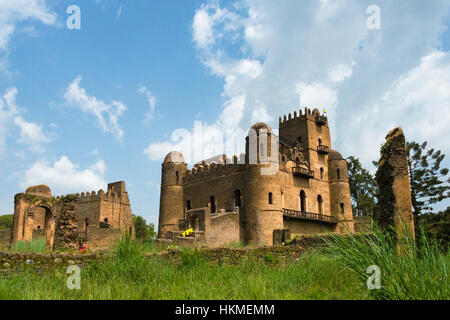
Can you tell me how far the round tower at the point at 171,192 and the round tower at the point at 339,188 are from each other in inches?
511

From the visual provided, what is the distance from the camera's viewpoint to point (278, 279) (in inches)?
298

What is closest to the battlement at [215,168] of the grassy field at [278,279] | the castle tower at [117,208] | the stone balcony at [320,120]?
the castle tower at [117,208]

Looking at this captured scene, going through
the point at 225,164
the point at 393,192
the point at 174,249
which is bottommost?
the point at 174,249

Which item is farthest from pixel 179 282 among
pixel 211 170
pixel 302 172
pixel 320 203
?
pixel 320 203

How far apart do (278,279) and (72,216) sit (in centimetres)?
951

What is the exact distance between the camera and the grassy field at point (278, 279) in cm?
584

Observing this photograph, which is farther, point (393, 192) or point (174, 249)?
point (174, 249)

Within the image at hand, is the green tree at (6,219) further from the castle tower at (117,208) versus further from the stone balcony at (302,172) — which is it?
the stone balcony at (302,172)

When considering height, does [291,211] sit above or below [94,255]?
above

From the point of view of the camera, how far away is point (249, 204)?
1025 inches

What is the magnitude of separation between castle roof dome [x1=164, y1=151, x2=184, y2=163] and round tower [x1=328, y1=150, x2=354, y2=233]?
13279mm
